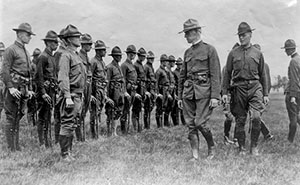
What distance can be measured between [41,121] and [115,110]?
7.64 feet

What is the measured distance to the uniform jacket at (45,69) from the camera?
753 cm

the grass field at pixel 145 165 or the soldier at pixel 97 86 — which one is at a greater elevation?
the soldier at pixel 97 86

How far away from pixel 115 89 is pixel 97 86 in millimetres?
631

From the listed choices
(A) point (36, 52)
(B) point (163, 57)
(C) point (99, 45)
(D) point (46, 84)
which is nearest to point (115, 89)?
(C) point (99, 45)

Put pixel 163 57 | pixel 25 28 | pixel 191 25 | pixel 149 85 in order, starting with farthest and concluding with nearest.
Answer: pixel 163 57 < pixel 149 85 < pixel 25 28 < pixel 191 25

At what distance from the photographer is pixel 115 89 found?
9.42 meters

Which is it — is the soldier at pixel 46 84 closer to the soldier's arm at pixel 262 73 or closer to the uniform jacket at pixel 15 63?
the uniform jacket at pixel 15 63

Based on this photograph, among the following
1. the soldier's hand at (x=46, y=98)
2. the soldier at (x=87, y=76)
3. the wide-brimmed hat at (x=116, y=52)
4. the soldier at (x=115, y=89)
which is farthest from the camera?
the wide-brimmed hat at (x=116, y=52)

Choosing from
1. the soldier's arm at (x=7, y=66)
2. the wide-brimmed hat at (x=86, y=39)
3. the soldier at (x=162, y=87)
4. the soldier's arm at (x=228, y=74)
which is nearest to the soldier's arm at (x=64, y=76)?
the soldier's arm at (x=7, y=66)

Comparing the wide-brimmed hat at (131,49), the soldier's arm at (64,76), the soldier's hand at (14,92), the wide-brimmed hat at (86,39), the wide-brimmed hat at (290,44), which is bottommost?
the soldier's hand at (14,92)

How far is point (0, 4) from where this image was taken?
614 centimetres

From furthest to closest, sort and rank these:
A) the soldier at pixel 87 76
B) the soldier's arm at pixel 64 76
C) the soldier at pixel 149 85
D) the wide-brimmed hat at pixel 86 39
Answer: the soldier at pixel 149 85
the wide-brimmed hat at pixel 86 39
the soldier at pixel 87 76
the soldier's arm at pixel 64 76

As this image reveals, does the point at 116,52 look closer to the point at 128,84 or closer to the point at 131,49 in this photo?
the point at 131,49

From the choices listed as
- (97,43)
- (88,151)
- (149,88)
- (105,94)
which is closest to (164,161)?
(88,151)
